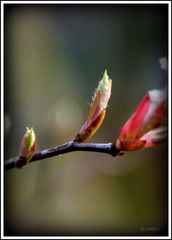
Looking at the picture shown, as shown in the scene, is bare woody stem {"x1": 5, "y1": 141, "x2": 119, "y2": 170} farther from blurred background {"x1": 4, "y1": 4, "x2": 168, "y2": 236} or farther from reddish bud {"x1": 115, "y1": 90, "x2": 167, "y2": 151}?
blurred background {"x1": 4, "y1": 4, "x2": 168, "y2": 236}

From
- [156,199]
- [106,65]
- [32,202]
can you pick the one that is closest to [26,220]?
[32,202]

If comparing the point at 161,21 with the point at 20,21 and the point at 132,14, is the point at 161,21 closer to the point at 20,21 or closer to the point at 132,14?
the point at 132,14

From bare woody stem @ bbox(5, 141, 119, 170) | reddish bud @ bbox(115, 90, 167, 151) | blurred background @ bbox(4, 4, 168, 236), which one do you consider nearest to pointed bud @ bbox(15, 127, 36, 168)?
bare woody stem @ bbox(5, 141, 119, 170)

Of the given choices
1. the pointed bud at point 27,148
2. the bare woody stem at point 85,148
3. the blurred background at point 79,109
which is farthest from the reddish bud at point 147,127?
the blurred background at point 79,109

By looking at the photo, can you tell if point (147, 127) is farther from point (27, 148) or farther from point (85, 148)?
point (27, 148)

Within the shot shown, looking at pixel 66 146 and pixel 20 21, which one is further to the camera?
pixel 20 21
